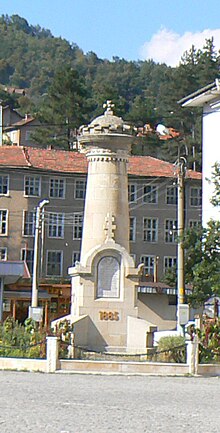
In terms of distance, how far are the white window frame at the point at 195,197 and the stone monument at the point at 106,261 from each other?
42.0 metres

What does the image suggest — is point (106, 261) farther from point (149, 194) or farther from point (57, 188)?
point (149, 194)

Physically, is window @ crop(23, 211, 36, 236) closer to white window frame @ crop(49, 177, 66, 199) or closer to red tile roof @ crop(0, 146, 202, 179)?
white window frame @ crop(49, 177, 66, 199)

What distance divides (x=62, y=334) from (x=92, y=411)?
42.3 feet

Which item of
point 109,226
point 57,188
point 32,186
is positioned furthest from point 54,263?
point 109,226

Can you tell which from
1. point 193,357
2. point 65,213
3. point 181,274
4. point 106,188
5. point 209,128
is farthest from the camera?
point 65,213

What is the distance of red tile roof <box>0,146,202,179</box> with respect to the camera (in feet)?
232

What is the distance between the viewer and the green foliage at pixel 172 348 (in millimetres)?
26750

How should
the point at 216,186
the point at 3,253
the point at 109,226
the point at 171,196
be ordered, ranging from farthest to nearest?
the point at 171,196, the point at 3,253, the point at 216,186, the point at 109,226

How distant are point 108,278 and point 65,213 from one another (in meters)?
40.5

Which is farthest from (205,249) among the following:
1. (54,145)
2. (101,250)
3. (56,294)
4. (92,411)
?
(54,145)

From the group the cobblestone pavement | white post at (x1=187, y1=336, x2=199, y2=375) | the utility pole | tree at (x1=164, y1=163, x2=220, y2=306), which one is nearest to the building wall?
the utility pole

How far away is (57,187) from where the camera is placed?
236 ft

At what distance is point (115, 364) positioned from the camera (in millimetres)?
25594

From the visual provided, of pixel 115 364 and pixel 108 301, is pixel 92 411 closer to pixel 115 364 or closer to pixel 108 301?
pixel 115 364
